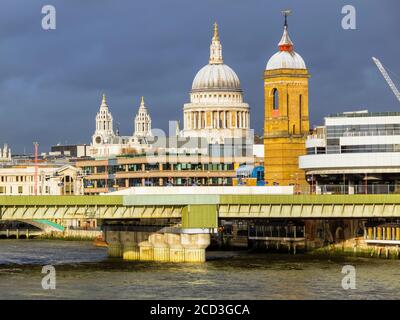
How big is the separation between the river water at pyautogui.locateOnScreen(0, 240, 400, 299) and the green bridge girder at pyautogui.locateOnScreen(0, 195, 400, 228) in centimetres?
496

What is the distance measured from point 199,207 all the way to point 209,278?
1656 centimetres

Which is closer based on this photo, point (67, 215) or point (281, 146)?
point (67, 215)

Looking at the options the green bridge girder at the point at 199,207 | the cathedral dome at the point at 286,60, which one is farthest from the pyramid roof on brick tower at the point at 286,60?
the green bridge girder at the point at 199,207

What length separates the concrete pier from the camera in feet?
445

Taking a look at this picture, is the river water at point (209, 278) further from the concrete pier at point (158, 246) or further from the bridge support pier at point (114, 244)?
the concrete pier at point (158, 246)

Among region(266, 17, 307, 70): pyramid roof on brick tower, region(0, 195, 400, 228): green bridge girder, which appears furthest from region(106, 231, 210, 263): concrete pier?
region(266, 17, 307, 70): pyramid roof on brick tower

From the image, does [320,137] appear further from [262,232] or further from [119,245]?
[119,245]

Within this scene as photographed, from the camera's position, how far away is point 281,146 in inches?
7840

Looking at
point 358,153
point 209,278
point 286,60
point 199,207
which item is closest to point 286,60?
point 286,60

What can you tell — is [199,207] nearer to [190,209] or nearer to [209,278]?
[190,209]
